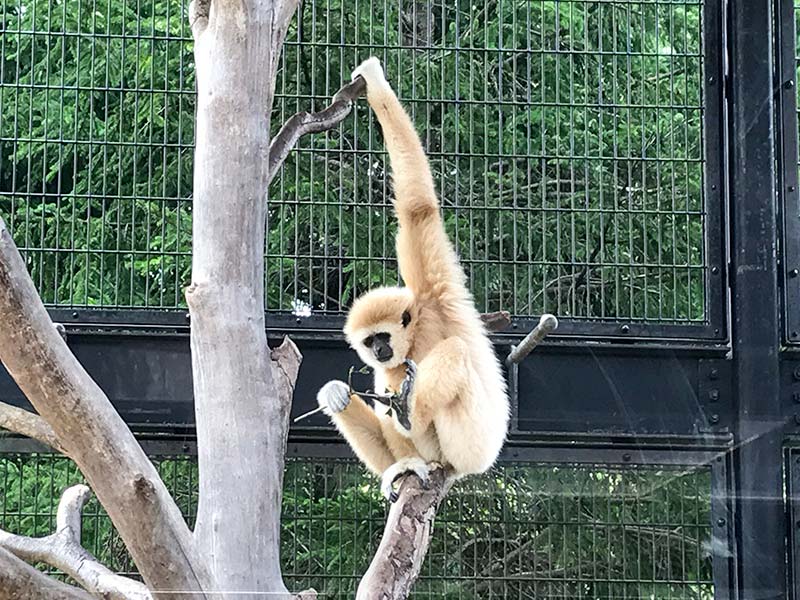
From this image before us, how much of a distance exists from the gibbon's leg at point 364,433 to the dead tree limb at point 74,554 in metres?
0.72

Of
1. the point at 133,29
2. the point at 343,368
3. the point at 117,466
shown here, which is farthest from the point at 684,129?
the point at 117,466

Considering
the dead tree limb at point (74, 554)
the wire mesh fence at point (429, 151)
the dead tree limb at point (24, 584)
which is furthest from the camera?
the wire mesh fence at point (429, 151)

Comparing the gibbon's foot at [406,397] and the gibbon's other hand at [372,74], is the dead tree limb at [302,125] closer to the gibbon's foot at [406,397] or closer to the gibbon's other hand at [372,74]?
the gibbon's other hand at [372,74]

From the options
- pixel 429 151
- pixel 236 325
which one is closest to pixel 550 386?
pixel 429 151

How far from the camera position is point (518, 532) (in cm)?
319

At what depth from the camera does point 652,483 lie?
126 inches

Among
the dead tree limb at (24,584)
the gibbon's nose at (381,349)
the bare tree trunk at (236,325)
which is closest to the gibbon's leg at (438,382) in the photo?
the gibbon's nose at (381,349)

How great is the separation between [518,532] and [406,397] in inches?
21.1

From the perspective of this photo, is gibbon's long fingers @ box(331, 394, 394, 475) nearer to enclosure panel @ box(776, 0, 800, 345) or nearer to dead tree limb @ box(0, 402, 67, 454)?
dead tree limb @ box(0, 402, 67, 454)

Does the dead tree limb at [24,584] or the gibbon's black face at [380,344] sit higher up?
the gibbon's black face at [380,344]

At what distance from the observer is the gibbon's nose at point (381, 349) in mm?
3125

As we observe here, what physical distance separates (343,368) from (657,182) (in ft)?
3.61

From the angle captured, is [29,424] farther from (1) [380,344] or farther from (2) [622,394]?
(2) [622,394]

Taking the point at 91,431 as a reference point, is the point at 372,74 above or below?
above
